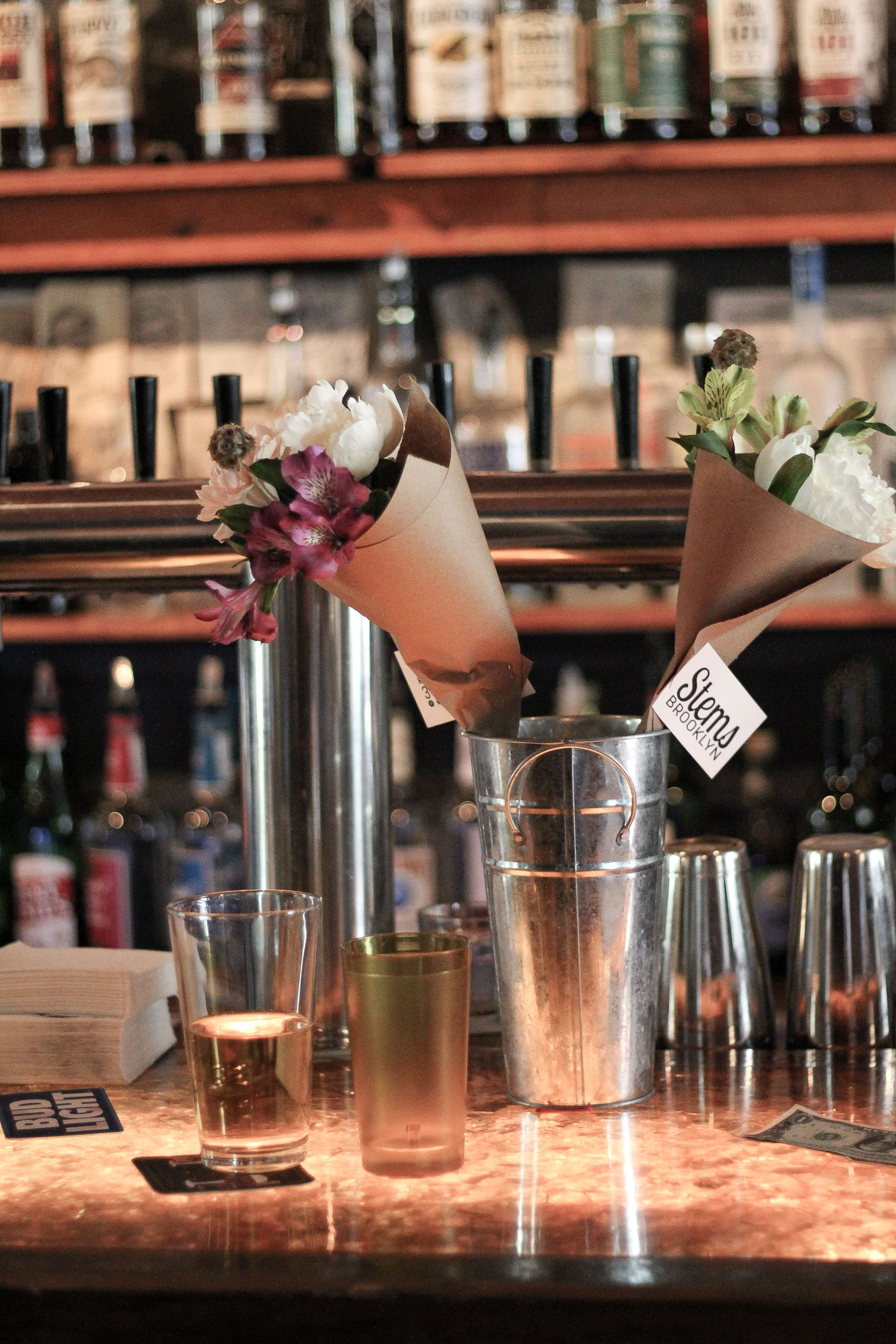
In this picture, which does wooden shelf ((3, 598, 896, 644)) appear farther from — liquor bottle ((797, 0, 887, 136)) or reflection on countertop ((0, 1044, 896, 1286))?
reflection on countertop ((0, 1044, 896, 1286))

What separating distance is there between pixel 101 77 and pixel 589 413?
2.32 ft

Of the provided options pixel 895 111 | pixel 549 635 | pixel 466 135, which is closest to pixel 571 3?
pixel 466 135

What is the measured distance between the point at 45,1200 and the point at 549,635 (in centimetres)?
156

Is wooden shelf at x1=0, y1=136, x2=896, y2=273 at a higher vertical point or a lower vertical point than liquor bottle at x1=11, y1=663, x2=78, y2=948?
higher

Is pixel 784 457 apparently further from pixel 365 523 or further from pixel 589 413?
pixel 589 413

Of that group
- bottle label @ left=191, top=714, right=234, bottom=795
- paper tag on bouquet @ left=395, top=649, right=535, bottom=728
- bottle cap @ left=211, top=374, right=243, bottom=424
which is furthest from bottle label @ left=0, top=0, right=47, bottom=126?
paper tag on bouquet @ left=395, top=649, right=535, bottom=728

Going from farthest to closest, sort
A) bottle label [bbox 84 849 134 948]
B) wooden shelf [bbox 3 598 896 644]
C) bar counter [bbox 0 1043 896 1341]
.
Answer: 1. bottle label [bbox 84 849 134 948]
2. wooden shelf [bbox 3 598 896 644]
3. bar counter [bbox 0 1043 896 1341]

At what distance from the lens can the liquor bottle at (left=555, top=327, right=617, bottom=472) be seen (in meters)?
1.96

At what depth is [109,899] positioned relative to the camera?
203 centimetres

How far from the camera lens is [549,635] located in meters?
2.24

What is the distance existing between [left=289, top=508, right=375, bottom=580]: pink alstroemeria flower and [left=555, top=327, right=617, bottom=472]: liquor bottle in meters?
1.19

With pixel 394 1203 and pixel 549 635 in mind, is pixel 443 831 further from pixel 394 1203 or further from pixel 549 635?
pixel 394 1203

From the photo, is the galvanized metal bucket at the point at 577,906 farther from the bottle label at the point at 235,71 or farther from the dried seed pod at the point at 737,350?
the bottle label at the point at 235,71

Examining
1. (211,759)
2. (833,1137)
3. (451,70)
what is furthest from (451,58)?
(833,1137)
